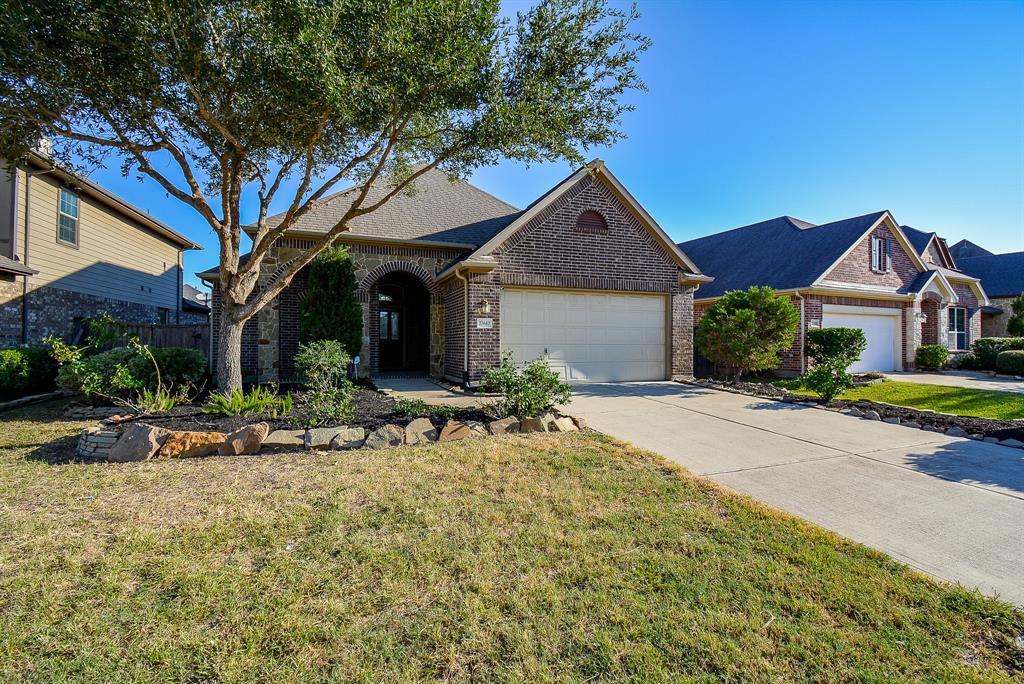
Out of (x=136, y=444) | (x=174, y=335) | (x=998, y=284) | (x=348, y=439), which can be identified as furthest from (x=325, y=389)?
(x=998, y=284)

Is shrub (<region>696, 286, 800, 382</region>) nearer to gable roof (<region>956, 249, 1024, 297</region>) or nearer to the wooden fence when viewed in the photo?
the wooden fence

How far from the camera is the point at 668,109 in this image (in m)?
10.4

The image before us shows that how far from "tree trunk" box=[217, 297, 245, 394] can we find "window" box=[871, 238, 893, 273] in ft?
65.8

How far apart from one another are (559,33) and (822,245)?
14.3m

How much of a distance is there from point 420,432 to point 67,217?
14.5 m

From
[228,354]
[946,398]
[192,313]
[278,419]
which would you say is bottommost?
[946,398]

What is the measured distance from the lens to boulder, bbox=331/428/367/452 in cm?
585

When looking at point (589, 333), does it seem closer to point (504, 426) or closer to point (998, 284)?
point (504, 426)

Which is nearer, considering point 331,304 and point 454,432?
point 454,432

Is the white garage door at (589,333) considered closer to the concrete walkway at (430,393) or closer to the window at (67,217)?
the concrete walkway at (430,393)

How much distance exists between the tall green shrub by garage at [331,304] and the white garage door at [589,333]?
12.8 feet

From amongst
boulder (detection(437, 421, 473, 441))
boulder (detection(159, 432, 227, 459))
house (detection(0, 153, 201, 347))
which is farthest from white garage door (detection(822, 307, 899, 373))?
house (detection(0, 153, 201, 347))

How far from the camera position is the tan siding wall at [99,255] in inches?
482

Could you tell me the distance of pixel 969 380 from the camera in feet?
46.9
